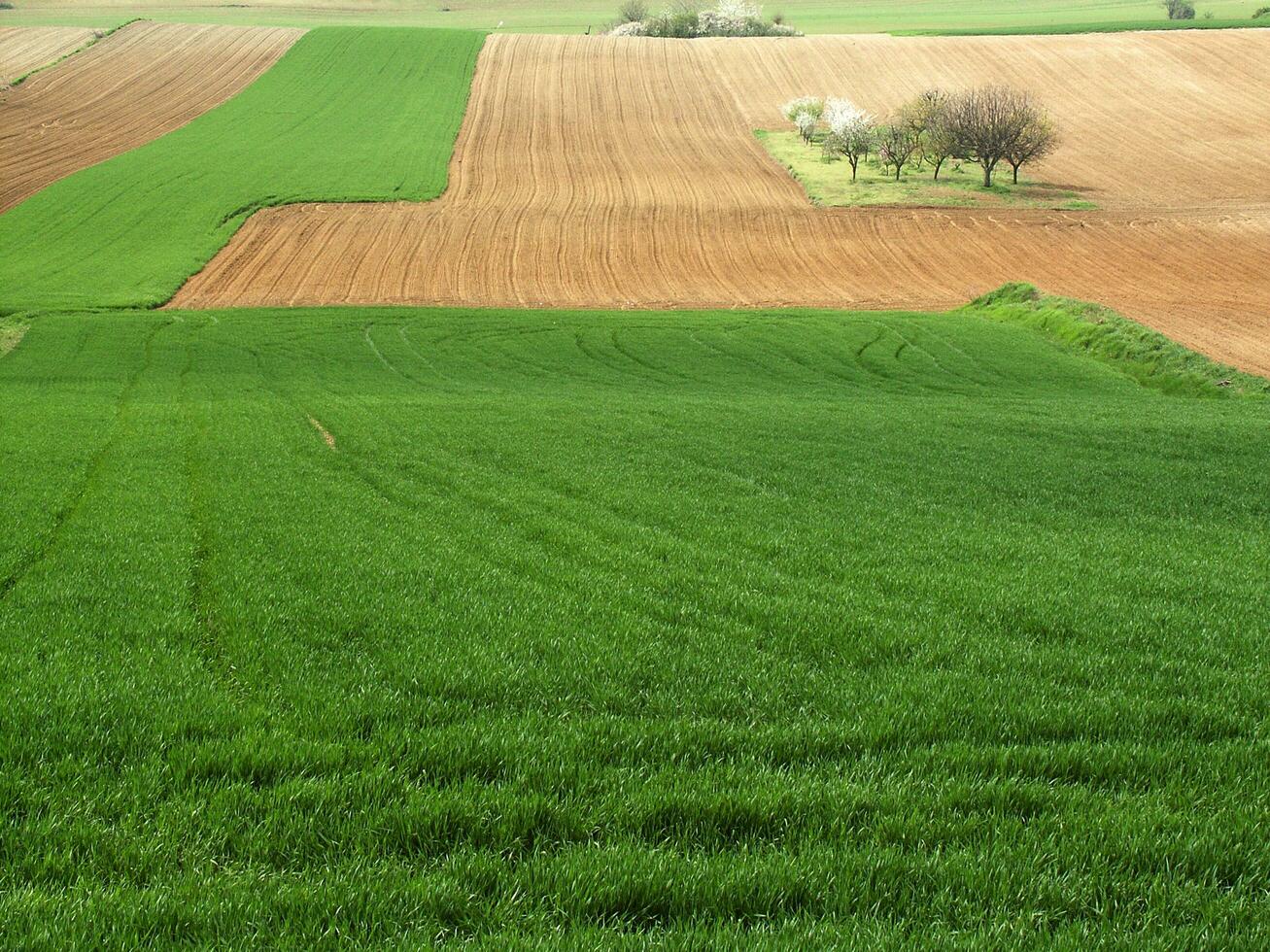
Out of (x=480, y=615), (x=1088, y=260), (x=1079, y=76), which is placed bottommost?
(x=1088, y=260)

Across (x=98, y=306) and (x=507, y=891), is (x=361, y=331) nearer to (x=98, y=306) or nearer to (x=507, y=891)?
(x=98, y=306)

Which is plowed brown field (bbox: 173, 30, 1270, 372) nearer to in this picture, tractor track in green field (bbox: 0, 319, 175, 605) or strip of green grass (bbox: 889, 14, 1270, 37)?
strip of green grass (bbox: 889, 14, 1270, 37)

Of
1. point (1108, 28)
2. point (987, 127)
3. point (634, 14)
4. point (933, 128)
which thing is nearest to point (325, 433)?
point (987, 127)

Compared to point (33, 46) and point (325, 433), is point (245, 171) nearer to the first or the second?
point (33, 46)

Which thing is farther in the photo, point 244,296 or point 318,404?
point 244,296

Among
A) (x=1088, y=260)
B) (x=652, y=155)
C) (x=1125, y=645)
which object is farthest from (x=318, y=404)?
(x=652, y=155)

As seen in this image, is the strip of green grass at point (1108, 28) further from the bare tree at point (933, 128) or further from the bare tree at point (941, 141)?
the bare tree at point (941, 141)

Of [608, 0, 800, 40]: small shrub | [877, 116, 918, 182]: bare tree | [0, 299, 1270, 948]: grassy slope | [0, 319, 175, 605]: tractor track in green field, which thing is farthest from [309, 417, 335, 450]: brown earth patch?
[608, 0, 800, 40]: small shrub
